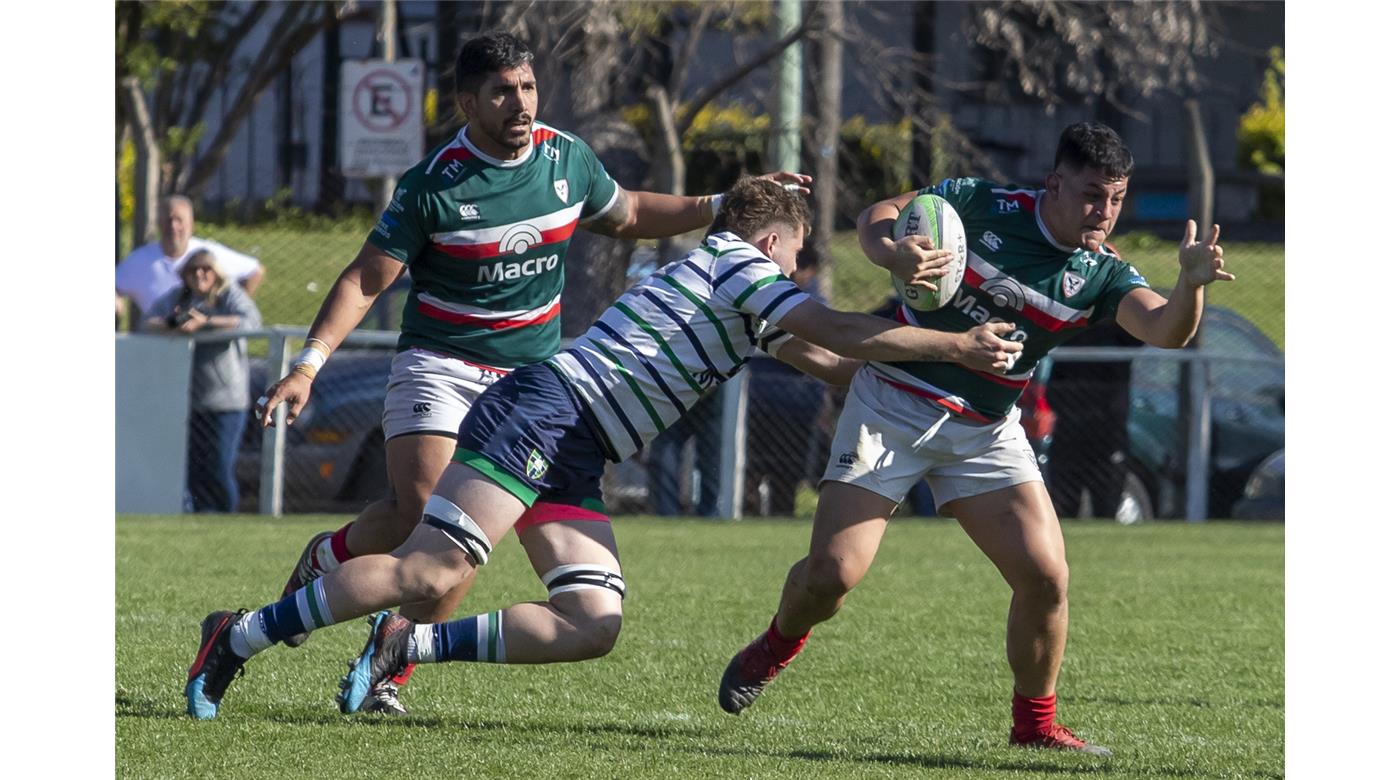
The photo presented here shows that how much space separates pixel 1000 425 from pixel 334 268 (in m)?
16.1

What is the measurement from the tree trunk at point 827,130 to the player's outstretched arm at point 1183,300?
10.0 m

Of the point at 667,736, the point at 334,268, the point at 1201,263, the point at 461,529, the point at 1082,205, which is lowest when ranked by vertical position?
the point at 334,268

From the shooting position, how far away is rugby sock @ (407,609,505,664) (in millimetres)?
5207

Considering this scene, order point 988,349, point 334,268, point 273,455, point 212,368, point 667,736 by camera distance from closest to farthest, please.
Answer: point 988,349, point 667,736, point 212,368, point 273,455, point 334,268

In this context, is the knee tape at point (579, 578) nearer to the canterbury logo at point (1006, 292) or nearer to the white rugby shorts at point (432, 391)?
the white rugby shorts at point (432, 391)

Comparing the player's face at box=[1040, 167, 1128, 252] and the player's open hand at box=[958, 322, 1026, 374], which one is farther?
the player's face at box=[1040, 167, 1128, 252]

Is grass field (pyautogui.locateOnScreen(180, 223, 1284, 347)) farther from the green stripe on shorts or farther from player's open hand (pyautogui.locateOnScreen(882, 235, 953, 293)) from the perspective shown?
the green stripe on shorts

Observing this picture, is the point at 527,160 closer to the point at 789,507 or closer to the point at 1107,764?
the point at 1107,764

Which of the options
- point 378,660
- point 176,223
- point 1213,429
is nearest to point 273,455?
point 176,223

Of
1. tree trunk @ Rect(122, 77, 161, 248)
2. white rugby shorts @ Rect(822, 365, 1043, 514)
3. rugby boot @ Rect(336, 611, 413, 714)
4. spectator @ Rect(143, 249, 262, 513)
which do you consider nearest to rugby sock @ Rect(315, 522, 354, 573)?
rugby boot @ Rect(336, 611, 413, 714)

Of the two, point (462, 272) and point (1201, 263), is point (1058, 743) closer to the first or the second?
point (1201, 263)

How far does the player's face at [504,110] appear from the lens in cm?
Answer: 573

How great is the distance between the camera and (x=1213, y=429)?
14852 mm

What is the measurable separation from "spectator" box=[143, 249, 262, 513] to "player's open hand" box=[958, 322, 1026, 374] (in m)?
8.42
